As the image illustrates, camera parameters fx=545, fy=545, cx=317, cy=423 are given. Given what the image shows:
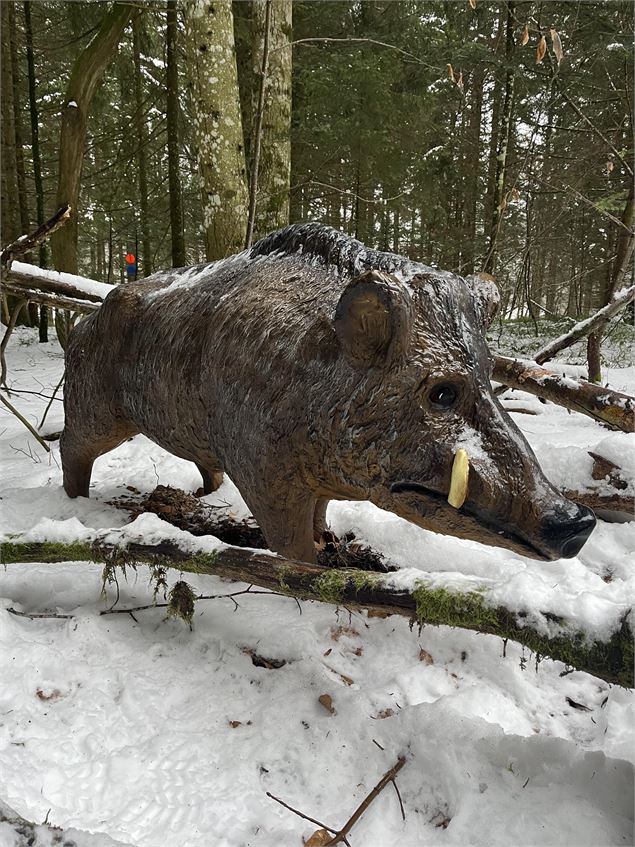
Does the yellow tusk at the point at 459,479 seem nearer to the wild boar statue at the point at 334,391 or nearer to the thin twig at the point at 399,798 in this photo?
the wild boar statue at the point at 334,391

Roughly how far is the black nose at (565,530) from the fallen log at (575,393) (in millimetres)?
1250

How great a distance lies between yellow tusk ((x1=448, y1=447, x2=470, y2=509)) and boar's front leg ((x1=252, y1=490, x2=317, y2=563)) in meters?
0.60

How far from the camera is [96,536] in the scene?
2.00m

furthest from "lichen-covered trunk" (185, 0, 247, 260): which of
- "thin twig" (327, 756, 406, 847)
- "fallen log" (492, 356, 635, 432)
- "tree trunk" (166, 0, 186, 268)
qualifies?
"tree trunk" (166, 0, 186, 268)

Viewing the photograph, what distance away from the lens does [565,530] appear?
56.8 inches

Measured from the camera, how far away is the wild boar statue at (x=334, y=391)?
154cm

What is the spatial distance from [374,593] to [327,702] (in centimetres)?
45

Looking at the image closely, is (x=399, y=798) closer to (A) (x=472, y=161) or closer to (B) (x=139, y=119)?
(B) (x=139, y=119)

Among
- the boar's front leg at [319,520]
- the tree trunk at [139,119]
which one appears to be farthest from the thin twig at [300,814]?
the tree trunk at [139,119]

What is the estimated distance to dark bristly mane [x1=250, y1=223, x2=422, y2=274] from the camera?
1.92m

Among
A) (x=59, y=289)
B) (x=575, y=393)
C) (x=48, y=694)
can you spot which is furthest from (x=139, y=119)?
(x=48, y=694)

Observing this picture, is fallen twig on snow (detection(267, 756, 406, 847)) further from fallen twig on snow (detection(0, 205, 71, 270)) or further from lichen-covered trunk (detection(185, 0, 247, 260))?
lichen-covered trunk (detection(185, 0, 247, 260))

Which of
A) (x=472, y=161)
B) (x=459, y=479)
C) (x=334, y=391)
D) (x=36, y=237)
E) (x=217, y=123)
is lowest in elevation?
(x=459, y=479)

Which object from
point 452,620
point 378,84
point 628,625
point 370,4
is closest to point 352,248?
point 452,620
